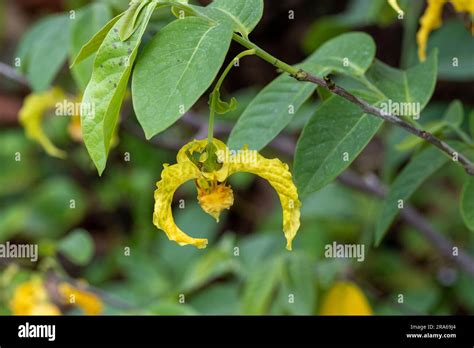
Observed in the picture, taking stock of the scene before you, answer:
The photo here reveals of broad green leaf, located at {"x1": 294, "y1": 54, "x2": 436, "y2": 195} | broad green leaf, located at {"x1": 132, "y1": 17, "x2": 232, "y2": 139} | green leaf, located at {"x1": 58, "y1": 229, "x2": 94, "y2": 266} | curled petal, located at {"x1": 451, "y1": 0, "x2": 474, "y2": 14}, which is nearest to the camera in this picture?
broad green leaf, located at {"x1": 132, "y1": 17, "x2": 232, "y2": 139}

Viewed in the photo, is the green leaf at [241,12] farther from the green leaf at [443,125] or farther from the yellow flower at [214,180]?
the green leaf at [443,125]

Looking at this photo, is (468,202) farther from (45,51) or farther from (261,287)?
(45,51)

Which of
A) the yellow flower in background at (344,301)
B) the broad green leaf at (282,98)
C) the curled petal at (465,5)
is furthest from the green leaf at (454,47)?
the broad green leaf at (282,98)

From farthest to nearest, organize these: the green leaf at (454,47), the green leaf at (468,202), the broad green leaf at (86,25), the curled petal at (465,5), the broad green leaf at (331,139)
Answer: the green leaf at (454,47), the broad green leaf at (86,25), the curled petal at (465,5), the green leaf at (468,202), the broad green leaf at (331,139)

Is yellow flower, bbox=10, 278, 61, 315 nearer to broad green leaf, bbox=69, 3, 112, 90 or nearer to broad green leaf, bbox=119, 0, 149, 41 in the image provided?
broad green leaf, bbox=69, 3, 112, 90

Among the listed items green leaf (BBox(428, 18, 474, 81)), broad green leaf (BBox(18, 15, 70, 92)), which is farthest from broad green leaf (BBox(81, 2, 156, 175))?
green leaf (BBox(428, 18, 474, 81))

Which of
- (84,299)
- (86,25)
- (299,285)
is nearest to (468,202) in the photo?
(299,285)

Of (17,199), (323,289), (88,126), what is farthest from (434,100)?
(88,126)
